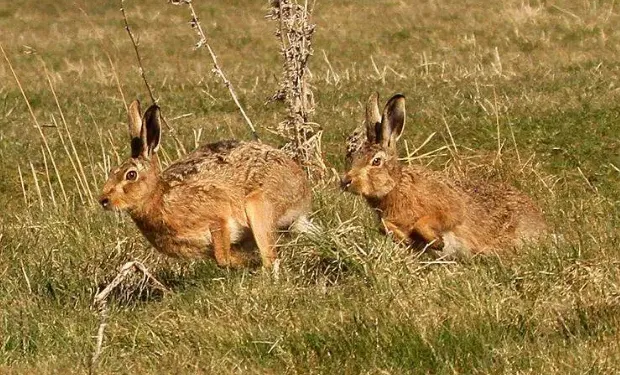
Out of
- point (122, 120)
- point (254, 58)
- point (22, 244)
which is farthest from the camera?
point (254, 58)

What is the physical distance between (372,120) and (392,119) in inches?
6.8

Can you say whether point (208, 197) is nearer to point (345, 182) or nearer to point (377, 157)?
point (345, 182)

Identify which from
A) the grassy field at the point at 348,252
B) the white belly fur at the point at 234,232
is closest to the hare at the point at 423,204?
the grassy field at the point at 348,252

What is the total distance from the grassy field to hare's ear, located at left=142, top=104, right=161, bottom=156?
2.26ft

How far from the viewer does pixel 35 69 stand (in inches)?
723

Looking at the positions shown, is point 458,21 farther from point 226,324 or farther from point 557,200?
point 226,324

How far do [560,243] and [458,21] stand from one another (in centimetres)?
1288

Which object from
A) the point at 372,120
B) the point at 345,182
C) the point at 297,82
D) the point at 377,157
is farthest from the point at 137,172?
the point at 297,82

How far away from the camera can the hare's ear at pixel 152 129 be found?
752 cm

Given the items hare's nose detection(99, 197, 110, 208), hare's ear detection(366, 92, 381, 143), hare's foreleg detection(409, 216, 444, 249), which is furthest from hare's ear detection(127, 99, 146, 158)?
hare's foreleg detection(409, 216, 444, 249)

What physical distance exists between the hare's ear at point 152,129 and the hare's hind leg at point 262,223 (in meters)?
0.61

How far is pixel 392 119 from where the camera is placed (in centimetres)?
779

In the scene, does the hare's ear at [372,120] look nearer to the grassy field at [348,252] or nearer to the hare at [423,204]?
the hare at [423,204]

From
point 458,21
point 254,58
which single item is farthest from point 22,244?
point 458,21
